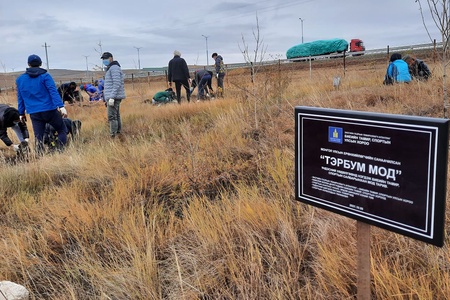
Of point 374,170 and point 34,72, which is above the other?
point 34,72

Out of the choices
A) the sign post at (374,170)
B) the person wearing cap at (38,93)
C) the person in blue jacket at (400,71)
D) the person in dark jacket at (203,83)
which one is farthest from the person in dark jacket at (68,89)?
the sign post at (374,170)

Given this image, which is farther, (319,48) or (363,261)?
(319,48)

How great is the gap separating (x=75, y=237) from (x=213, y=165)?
5.94 ft

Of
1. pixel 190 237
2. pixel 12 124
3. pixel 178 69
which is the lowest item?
pixel 190 237

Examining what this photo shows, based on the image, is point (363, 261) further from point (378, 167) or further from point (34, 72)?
point (34, 72)

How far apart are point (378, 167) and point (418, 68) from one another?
8939 millimetres

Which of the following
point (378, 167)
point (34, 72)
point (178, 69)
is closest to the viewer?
point (378, 167)

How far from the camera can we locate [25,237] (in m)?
2.92

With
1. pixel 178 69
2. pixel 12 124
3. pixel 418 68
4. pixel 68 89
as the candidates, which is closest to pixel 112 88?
pixel 12 124

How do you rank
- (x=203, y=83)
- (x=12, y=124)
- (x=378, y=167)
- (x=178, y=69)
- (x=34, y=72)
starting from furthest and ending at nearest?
(x=203, y=83) → (x=178, y=69) → (x=12, y=124) → (x=34, y=72) → (x=378, y=167)

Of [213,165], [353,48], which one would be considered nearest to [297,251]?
[213,165]

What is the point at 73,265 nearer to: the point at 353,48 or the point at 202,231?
the point at 202,231

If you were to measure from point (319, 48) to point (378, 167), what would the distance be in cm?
4840

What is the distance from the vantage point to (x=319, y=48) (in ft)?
153
